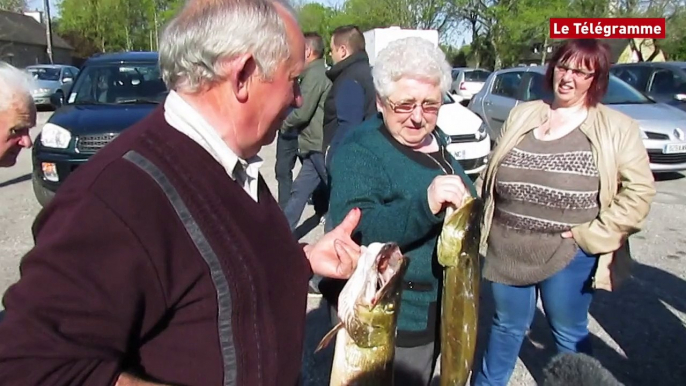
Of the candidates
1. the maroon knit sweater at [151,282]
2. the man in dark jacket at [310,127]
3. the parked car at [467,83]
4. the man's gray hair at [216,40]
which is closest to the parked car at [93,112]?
the man in dark jacket at [310,127]

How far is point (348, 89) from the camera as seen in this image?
525 centimetres

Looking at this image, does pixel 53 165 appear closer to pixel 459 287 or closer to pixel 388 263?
pixel 459 287

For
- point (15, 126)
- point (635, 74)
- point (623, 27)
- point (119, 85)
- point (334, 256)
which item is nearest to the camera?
point (334, 256)

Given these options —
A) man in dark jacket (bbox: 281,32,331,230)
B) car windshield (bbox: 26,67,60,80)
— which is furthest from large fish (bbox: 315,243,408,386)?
car windshield (bbox: 26,67,60,80)

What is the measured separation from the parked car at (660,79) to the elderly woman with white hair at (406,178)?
10.3 metres

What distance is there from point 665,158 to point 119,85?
805 cm

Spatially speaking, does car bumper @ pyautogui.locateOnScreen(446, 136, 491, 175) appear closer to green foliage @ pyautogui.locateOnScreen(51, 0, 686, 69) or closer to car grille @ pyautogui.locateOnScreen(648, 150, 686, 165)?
car grille @ pyautogui.locateOnScreen(648, 150, 686, 165)

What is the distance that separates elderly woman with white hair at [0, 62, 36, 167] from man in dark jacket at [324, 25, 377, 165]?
258 centimetres

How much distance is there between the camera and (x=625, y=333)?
4633mm

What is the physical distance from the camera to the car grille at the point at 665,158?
9578 millimetres

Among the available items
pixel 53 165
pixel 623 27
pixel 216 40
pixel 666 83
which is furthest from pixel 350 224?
pixel 623 27

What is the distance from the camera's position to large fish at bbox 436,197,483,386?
2291 mm

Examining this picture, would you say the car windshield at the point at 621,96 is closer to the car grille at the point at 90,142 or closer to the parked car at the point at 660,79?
the parked car at the point at 660,79

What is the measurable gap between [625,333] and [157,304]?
4328 millimetres
